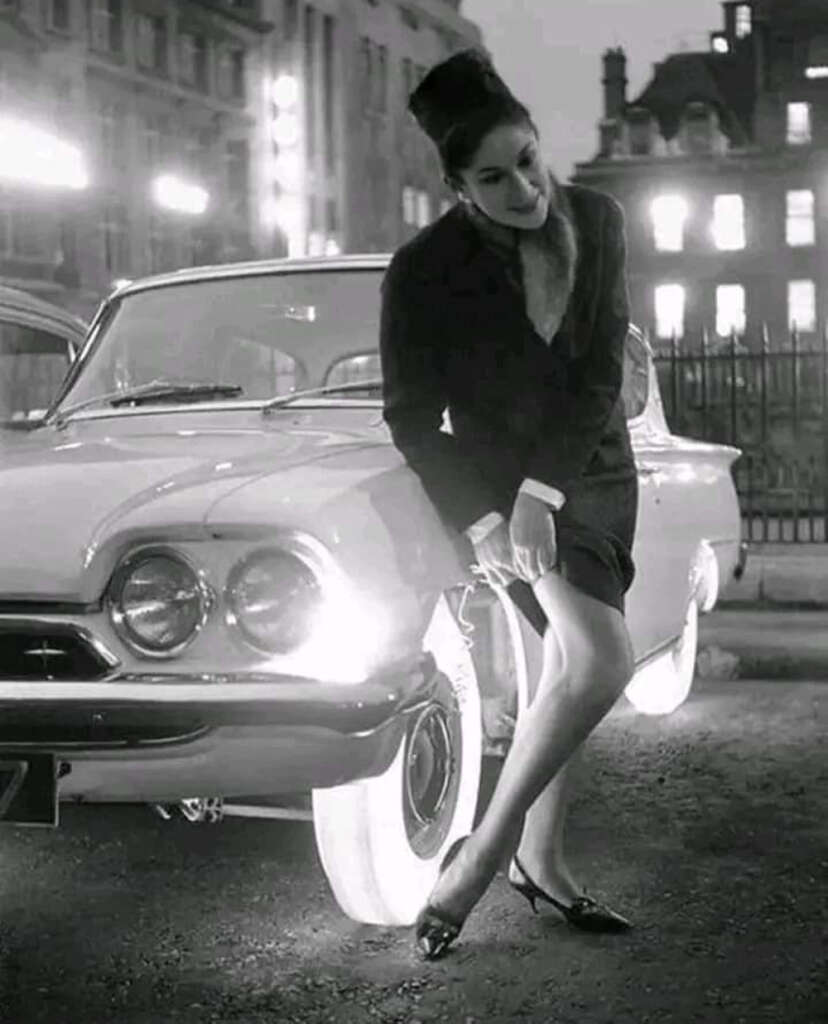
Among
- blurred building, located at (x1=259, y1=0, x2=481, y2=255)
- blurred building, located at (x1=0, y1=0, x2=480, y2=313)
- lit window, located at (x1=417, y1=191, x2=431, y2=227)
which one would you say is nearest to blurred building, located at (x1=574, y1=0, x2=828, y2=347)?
blurred building, located at (x1=259, y1=0, x2=481, y2=255)

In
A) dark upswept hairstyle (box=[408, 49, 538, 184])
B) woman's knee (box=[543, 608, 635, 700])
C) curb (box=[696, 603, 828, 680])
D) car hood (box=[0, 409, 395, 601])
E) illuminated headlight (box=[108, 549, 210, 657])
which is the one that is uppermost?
dark upswept hairstyle (box=[408, 49, 538, 184])

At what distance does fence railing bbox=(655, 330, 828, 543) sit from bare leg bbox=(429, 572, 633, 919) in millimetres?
12059

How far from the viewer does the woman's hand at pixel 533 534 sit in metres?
3.93

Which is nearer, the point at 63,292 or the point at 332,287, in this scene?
the point at 332,287

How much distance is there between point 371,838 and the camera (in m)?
4.20

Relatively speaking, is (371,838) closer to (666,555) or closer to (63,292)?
(666,555)

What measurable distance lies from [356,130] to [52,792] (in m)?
60.0

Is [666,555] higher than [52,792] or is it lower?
higher

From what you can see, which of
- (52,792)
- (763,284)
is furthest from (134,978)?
(763,284)

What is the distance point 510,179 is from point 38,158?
37.3 m

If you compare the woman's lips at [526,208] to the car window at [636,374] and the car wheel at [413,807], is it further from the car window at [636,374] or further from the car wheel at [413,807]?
the car window at [636,374]

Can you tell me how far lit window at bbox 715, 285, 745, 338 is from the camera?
53250mm

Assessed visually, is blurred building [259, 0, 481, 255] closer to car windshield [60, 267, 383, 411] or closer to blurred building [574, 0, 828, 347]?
blurred building [574, 0, 828, 347]

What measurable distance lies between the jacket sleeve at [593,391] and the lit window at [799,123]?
5226 cm
